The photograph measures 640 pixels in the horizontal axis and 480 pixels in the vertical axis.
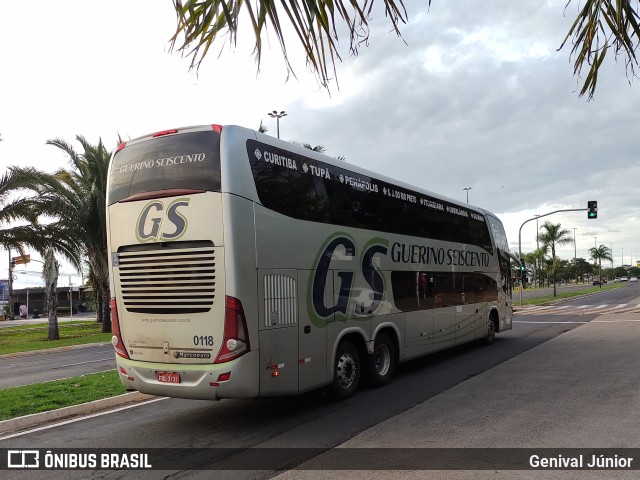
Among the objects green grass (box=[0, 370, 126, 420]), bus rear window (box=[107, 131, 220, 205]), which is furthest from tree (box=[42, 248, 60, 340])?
bus rear window (box=[107, 131, 220, 205])

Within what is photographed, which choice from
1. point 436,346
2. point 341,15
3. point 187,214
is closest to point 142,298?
point 187,214

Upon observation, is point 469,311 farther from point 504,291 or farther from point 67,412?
point 67,412

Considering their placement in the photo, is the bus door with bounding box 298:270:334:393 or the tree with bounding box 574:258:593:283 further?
the tree with bounding box 574:258:593:283

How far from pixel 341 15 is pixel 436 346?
973cm

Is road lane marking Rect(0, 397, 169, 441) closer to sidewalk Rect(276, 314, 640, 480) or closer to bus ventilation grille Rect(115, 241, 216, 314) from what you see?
bus ventilation grille Rect(115, 241, 216, 314)

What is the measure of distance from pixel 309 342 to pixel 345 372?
50.8 inches

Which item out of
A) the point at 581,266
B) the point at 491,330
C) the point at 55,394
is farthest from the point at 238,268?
the point at 581,266

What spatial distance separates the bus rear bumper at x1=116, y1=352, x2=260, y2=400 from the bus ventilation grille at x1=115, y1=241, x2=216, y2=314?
0.73 m

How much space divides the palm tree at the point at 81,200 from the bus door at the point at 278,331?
18.9 meters

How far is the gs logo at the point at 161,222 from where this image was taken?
6.72 m

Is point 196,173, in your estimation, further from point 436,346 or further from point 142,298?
point 436,346

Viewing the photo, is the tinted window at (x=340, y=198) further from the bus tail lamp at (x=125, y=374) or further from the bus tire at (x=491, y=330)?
the bus tire at (x=491, y=330)

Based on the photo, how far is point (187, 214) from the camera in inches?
263

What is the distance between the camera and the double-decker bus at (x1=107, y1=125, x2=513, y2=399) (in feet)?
21.3
